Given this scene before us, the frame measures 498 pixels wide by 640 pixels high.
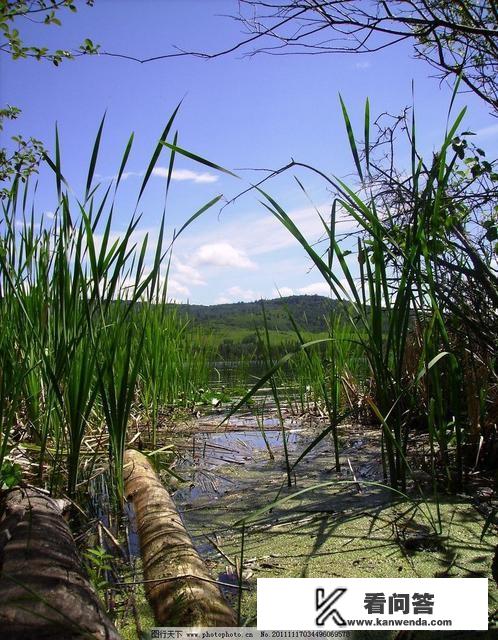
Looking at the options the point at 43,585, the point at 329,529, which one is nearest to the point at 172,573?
the point at 43,585

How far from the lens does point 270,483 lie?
237cm

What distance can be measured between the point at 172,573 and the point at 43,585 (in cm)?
35

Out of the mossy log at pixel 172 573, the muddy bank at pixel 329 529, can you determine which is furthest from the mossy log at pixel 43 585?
the muddy bank at pixel 329 529

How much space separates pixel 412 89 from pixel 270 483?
1656 mm

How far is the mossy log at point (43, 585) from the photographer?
3.02 ft

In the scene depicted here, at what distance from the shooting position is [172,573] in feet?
4.30

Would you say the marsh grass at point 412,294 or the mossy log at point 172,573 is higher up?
the marsh grass at point 412,294

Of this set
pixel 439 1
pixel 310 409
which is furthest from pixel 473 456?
pixel 310 409

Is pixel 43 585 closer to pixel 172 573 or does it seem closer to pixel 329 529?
pixel 172 573

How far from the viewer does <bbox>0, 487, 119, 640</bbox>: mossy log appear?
92cm

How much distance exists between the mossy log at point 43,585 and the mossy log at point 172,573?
0.18 m

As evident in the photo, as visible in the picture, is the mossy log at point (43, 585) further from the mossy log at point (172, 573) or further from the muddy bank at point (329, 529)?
→ the muddy bank at point (329, 529)

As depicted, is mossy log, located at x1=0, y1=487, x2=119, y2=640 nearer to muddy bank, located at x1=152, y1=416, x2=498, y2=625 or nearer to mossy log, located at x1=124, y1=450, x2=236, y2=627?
mossy log, located at x1=124, y1=450, x2=236, y2=627

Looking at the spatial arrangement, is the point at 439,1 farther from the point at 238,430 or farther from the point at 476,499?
the point at 238,430
